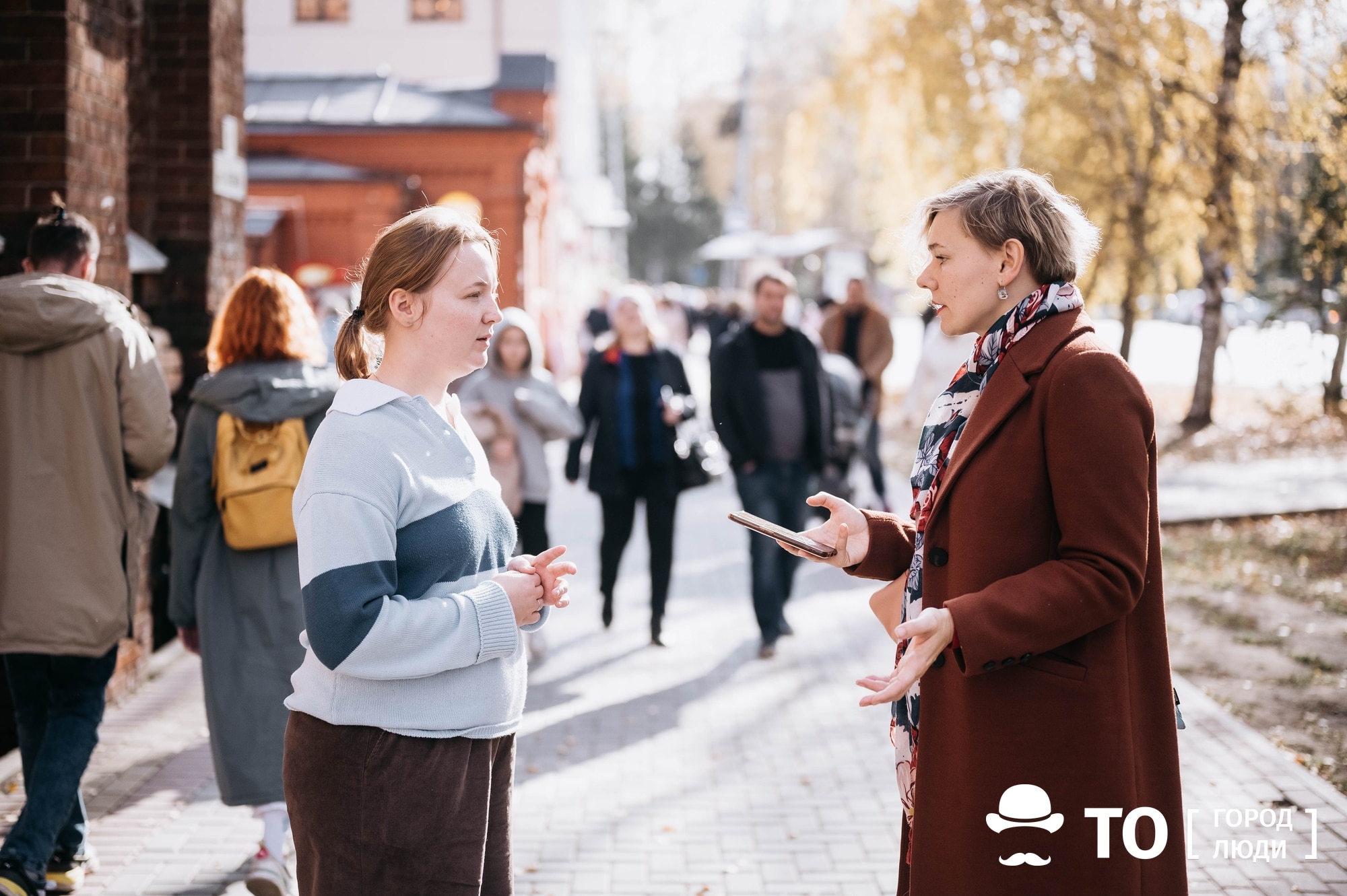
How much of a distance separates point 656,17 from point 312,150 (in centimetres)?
2974

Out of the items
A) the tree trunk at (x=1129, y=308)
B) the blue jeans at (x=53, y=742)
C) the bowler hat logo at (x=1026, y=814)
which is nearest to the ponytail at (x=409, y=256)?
the bowler hat logo at (x=1026, y=814)

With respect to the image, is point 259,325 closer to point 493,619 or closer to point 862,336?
point 493,619

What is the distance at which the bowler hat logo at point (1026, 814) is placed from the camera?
2549 millimetres

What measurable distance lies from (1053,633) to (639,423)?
5.71 metres

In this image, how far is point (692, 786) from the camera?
560 centimetres

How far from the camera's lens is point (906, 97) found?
19984mm

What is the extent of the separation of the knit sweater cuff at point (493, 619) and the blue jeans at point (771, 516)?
16.4ft

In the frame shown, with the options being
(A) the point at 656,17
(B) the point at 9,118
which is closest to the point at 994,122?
(B) the point at 9,118

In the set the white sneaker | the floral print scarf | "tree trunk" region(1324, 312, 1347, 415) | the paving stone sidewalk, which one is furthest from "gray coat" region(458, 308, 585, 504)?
"tree trunk" region(1324, 312, 1347, 415)

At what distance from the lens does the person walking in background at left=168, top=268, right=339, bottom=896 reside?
436 cm

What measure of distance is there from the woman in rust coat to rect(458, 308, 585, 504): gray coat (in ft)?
16.8

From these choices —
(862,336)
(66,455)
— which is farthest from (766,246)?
(66,455)

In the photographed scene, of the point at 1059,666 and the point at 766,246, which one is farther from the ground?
the point at 1059,666

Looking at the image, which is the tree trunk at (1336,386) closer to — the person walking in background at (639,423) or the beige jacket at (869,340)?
the beige jacket at (869,340)
